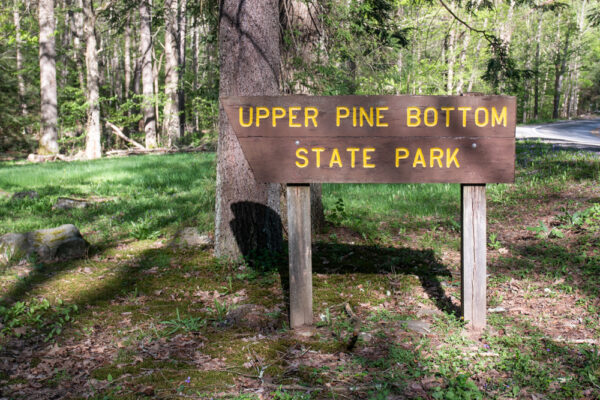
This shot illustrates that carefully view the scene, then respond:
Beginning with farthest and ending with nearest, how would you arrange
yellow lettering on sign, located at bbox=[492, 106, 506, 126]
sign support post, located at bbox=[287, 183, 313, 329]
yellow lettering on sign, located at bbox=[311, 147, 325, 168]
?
sign support post, located at bbox=[287, 183, 313, 329], yellow lettering on sign, located at bbox=[311, 147, 325, 168], yellow lettering on sign, located at bbox=[492, 106, 506, 126]

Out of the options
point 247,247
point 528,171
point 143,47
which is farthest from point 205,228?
point 143,47

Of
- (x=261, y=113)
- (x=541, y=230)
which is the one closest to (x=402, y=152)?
(x=261, y=113)

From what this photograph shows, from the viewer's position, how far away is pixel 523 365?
3.17 metres

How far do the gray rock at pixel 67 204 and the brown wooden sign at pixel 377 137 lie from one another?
6.27 m

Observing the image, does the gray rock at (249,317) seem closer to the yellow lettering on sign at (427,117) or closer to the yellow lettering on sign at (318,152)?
the yellow lettering on sign at (318,152)

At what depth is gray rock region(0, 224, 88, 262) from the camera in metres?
5.70

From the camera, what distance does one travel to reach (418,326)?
12.7 feet

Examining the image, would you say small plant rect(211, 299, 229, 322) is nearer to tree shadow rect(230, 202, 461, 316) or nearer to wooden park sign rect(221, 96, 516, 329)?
tree shadow rect(230, 202, 461, 316)

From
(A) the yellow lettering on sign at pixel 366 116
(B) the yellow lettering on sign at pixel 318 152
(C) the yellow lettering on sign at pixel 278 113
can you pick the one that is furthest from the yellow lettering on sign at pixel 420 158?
(C) the yellow lettering on sign at pixel 278 113

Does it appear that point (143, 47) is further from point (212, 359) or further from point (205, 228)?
point (212, 359)

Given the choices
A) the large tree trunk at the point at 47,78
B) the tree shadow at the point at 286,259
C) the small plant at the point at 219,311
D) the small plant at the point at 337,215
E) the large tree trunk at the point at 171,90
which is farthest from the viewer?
the large tree trunk at the point at 171,90

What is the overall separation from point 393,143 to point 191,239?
3.73 metres

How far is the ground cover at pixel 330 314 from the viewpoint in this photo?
310 cm

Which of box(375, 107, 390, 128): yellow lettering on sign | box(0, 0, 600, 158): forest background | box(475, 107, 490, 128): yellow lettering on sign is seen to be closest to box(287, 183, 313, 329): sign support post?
box(375, 107, 390, 128): yellow lettering on sign
